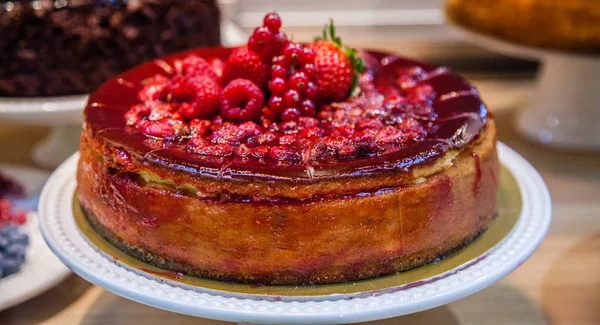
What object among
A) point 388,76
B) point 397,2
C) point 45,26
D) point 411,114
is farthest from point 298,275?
point 397,2

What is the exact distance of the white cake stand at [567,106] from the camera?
2.54 metres

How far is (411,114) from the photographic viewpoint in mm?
1505

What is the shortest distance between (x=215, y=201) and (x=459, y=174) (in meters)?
0.50

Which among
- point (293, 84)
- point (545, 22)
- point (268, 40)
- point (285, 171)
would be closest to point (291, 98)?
point (293, 84)

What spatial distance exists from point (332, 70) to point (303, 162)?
33 cm

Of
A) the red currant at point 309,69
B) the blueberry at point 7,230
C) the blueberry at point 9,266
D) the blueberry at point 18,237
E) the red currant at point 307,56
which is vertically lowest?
the blueberry at point 9,266

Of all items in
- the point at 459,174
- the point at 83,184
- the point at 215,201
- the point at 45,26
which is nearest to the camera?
the point at 215,201

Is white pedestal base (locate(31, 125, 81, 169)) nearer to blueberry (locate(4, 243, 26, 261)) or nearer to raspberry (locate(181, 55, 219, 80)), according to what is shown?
blueberry (locate(4, 243, 26, 261))

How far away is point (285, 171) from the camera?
1.21 meters

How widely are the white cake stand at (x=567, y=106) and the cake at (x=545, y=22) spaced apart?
117 millimetres

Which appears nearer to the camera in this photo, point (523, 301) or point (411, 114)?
point (411, 114)

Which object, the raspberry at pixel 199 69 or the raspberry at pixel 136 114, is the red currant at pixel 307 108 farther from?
the raspberry at pixel 136 114

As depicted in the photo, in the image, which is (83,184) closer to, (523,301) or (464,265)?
(464,265)

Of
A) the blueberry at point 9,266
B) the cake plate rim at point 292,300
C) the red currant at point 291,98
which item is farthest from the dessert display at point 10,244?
the red currant at point 291,98
